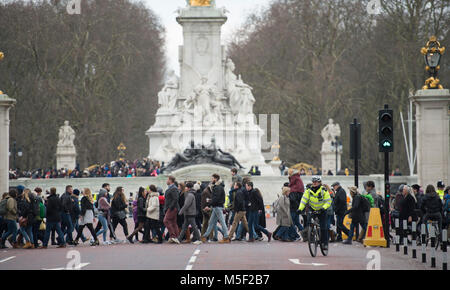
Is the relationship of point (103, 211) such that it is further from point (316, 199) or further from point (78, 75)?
point (78, 75)

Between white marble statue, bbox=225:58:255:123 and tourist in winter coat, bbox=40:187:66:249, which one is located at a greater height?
white marble statue, bbox=225:58:255:123

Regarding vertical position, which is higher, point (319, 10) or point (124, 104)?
point (319, 10)

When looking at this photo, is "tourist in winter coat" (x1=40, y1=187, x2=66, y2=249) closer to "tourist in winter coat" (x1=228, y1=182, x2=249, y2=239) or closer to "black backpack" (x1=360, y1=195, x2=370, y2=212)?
"tourist in winter coat" (x1=228, y1=182, x2=249, y2=239)

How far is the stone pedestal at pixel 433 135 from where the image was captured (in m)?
33.7

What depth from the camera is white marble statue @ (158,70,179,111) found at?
59.7m

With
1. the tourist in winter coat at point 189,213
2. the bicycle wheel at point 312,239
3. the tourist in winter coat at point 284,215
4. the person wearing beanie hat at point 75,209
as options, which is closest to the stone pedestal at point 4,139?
the person wearing beanie hat at point 75,209

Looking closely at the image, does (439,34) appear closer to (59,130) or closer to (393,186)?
(393,186)

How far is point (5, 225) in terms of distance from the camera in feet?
84.4

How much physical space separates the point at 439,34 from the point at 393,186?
698 inches

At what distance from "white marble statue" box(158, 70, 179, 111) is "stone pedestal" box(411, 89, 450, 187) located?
27177mm

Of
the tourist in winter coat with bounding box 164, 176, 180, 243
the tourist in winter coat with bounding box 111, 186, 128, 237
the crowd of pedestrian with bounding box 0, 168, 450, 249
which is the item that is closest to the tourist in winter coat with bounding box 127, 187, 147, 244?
the crowd of pedestrian with bounding box 0, 168, 450, 249

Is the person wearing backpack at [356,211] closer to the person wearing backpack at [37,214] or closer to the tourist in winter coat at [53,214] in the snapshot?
the tourist in winter coat at [53,214]

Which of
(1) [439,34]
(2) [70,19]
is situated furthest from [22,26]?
(1) [439,34]

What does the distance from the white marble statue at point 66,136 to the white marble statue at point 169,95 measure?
25.4 ft
